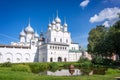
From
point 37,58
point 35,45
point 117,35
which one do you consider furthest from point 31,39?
point 117,35

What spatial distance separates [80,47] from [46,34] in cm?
1965

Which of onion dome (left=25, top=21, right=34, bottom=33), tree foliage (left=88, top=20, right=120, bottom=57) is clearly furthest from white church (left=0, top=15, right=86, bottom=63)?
tree foliage (left=88, top=20, right=120, bottom=57)

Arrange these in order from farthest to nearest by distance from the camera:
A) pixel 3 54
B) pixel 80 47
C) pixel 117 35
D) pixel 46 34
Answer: pixel 80 47 → pixel 46 34 → pixel 3 54 → pixel 117 35

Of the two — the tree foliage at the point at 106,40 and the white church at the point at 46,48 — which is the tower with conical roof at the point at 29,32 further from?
the tree foliage at the point at 106,40

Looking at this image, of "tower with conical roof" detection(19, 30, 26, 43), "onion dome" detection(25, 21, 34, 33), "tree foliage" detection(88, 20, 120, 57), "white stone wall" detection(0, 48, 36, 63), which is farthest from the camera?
"tower with conical roof" detection(19, 30, 26, 43)

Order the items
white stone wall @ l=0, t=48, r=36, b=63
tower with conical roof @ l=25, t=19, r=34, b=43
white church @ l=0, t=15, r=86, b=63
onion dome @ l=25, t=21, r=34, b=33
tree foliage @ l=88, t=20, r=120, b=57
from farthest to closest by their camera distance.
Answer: tower with conical roof @ l=25, t=19, r=34, b=43
onion dome @ l=25, t=21, r=34, b=33
white church @ l=0, t=15, r=86, b=63
white stone wall @ l=0, t=48, r=36, b=63
tree foliage @ l=88, t=20, r=120, b=57

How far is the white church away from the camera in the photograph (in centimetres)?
6112

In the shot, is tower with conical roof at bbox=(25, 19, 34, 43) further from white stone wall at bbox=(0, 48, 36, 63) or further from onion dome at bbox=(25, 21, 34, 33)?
white stone wall at bbox=(0, 48, 36, 63)

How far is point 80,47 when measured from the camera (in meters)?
81.2

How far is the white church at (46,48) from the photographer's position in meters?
61.1

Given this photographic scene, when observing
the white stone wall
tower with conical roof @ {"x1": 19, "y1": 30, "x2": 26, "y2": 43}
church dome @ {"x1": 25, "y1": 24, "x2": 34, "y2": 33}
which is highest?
church dome @ {"x1": 25, "y1": 24, "x2": 34, "y2": 33}

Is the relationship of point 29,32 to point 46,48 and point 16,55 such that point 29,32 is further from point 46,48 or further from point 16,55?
point 46,48

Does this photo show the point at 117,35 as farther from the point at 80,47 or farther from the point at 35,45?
the point at 80,47

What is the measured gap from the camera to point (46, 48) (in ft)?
200
